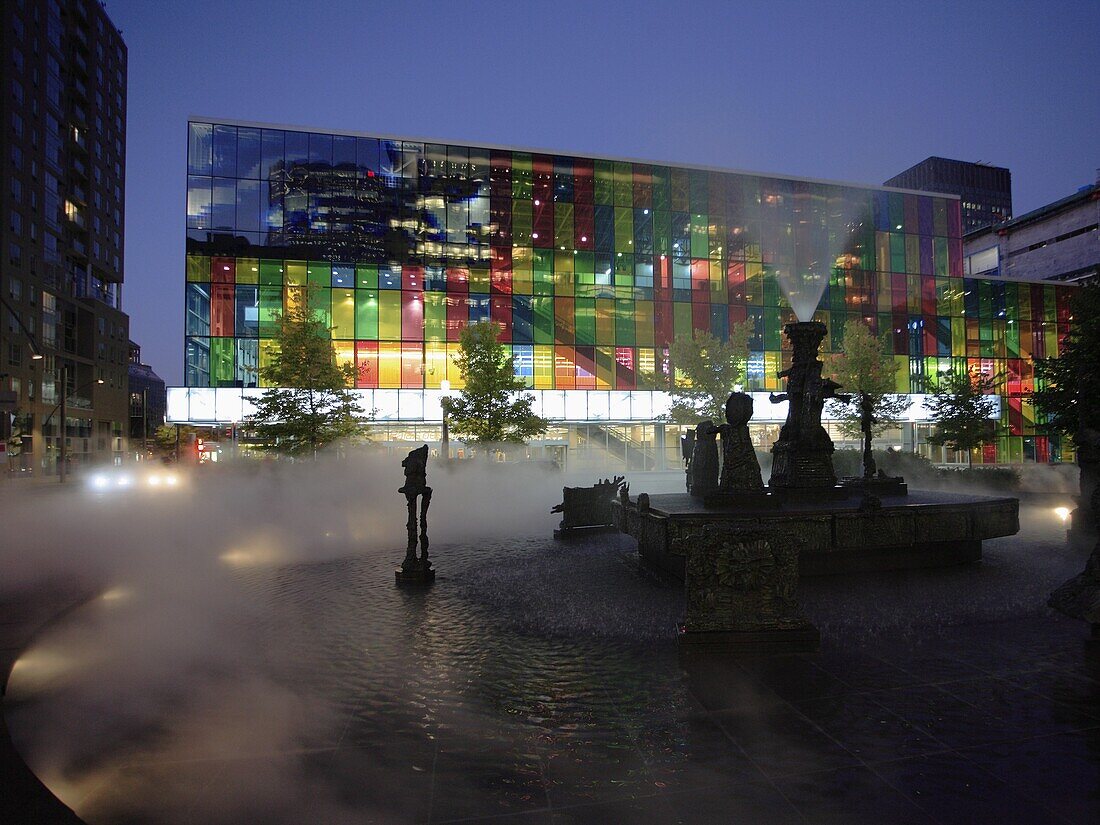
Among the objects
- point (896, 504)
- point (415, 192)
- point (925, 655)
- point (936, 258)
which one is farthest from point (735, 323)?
point (925, 655)

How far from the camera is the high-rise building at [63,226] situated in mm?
56062

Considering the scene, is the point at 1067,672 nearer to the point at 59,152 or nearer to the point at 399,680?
the point at 399,680

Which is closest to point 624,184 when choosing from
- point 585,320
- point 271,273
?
point 585,320

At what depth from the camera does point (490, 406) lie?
35.0 metres

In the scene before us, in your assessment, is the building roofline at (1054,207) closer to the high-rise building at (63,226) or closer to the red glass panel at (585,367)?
the red glass panel at (585,367)

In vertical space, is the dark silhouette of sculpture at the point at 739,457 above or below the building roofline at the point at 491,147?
below

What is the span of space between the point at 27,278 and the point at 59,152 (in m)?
15.9

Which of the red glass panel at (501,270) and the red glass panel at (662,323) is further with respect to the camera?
the red glass panel at (662,323)

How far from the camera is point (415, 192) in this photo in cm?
4459

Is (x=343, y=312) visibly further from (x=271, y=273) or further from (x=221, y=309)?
(x=221, y=309)

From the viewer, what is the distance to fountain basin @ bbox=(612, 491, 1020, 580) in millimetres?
9406

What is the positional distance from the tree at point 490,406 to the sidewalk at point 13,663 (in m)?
25.2

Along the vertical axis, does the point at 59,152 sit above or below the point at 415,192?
above

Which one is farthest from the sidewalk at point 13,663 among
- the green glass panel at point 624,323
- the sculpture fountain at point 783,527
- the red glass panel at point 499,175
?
the red glass panel at point 499,175
